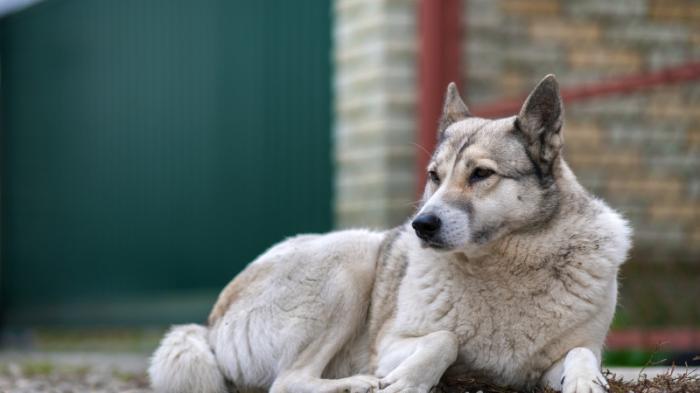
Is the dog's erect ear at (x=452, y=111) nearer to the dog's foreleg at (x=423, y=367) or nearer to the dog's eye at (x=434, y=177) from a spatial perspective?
the dog's eye at (x=434, y=177)

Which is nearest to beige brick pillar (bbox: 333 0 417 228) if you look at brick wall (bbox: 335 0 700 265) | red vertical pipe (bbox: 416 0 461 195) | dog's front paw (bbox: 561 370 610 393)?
brick wall (bbox: 335 0 700 265)

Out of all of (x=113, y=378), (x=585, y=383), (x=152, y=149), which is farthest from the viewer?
(x=152, y=149)

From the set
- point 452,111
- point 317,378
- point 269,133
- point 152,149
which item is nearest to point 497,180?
point 452,111

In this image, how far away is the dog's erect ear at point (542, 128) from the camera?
14.1ft

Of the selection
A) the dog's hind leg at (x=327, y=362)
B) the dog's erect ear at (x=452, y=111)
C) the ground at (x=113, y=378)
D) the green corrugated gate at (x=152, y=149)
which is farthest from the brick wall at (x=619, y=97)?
the dog's hind leg at (x=327, y=362)

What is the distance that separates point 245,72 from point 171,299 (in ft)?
8.08

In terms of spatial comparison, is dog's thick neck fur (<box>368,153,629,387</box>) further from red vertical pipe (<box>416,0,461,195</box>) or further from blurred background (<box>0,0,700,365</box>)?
red vertical pipe (<box>416,0,461,195</box>)

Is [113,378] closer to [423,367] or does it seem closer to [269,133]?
[423,367]

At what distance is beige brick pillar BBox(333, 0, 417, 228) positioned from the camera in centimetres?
775

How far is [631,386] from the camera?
4.12 m

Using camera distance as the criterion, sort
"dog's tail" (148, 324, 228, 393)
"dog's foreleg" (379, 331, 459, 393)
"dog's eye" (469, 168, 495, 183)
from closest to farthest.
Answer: "dog's foreleg" (379, 331, 459, 393)
"dog's eye" (469, 168, 495, 183)
"dog's tail" (148, 324, 228, 393)

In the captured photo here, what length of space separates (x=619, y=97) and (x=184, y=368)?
4.20 metres

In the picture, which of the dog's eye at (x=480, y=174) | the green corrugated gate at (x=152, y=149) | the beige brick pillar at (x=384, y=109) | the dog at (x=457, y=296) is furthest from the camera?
the green corrugated gate at (x=152, y=149)

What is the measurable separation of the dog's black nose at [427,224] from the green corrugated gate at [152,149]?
4777 mm
